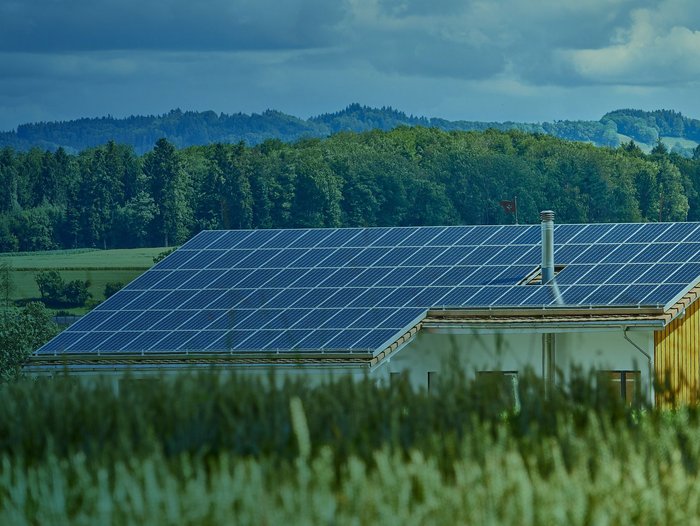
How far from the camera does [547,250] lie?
40688 millimetres

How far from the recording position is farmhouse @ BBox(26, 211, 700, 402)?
121 ft

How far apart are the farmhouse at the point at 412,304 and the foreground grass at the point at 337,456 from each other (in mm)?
19752

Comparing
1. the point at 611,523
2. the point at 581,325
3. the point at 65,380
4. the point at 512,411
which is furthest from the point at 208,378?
the point at 581,325

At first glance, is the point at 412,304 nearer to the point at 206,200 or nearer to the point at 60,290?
the point at 60,290

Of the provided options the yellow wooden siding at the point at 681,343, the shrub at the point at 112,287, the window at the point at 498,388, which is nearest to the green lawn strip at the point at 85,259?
the shrub at the point at 112,287

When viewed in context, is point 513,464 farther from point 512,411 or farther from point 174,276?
point 174,276

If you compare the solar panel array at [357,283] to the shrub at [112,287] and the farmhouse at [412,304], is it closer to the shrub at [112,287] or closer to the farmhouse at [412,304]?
the farmhouse at [412,304]

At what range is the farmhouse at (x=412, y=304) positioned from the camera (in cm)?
3691

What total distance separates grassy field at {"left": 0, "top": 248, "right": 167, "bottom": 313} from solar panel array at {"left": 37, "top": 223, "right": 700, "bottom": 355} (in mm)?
109043

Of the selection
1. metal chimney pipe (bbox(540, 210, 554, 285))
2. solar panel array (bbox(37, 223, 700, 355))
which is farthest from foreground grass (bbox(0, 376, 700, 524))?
metal chimney pipe (bbox(540, 210, 554, 285))

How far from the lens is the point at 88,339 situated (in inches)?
1667

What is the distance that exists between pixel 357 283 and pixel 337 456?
31.0 meters

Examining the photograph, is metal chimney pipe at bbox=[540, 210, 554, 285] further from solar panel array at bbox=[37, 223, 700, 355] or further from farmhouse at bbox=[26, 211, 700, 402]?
solar panel array at bbox=[37, 223, 700, 355]

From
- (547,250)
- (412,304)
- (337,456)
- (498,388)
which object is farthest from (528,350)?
(337,456)
